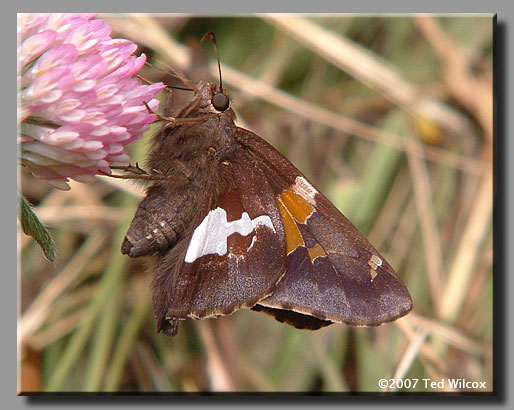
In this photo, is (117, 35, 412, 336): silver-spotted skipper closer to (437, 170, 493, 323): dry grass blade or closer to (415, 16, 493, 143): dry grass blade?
(437, 170, 493, 323): dry grass blade

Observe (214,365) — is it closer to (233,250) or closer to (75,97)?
(233,250)

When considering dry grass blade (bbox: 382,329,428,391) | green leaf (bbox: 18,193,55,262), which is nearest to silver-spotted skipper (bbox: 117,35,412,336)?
green leaf (bbox: 18,193,55,262)

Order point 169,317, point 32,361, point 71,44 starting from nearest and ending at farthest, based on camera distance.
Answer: point 71,44 → point 169,317 → point 32,361

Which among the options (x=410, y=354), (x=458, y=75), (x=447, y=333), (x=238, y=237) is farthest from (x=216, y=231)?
(x=458, y=75)

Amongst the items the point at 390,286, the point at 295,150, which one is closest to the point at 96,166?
the point at 390,286

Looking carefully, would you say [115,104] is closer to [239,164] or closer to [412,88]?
[239,164]

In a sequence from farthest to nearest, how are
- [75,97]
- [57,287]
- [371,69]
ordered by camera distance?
1. [371,69]
2. [57,287]
3. [75,97]

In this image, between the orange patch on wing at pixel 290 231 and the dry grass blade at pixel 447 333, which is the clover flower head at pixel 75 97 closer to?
the orange patch on wing at pixel 290 231
